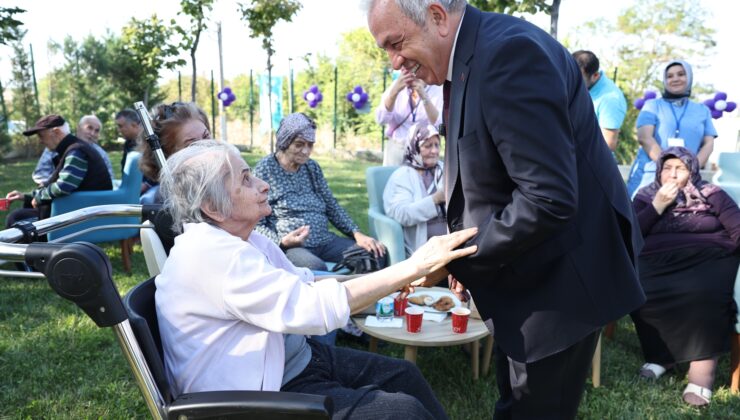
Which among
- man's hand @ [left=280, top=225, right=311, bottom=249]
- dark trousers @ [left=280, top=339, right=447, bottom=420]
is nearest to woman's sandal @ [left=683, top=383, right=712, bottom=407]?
dark trousers @ [left=280, top=339, right=447, bottom=420]

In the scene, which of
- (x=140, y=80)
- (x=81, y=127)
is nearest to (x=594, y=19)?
(x=140, y=80)

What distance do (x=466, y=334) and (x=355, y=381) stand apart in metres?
0.91

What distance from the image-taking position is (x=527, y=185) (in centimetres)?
127

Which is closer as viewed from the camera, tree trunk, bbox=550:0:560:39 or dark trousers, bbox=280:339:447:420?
→ dark trousers, bbox=280:339:447:420

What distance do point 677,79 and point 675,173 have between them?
141 centimetres

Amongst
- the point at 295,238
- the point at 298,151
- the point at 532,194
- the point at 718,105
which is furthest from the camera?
the point at 718,105

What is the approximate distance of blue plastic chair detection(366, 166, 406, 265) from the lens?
3.86m

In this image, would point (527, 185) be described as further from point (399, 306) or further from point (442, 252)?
point (399, 306)

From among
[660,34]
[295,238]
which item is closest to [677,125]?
[295,238]

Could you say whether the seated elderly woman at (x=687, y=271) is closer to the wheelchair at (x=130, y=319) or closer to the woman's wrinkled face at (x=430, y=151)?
the woman's wrinkled face at (x=430, y=151)

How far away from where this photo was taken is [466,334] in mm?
2613

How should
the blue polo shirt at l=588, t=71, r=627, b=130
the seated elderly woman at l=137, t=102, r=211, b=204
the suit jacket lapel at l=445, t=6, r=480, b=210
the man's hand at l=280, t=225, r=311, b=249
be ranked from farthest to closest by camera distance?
1. the blue polo shirt at l=588, t=71, r=627, b=130
2. the man's hand at l=280, t=225, r=311, b=249
3. the seated elderly woman at l=137, t=102, r=211, b=204
4. the suit jacket lapel at l=445, t=6, r=480, b=210

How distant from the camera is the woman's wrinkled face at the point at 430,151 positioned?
4.01 metres

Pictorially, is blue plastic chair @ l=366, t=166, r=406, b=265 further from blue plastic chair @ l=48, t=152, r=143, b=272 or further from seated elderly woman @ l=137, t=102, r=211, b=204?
blue plastic chair @ l=48, t=152, r=143, b=272
